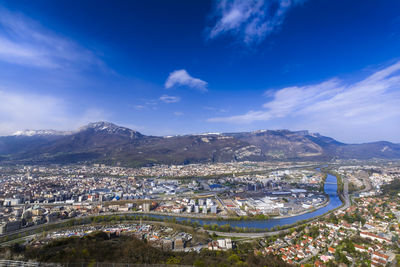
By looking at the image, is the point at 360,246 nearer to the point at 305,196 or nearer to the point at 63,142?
the point at 305,196

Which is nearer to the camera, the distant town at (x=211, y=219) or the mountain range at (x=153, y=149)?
the distant town at (x=211, y=219)

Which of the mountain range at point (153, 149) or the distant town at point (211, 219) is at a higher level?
the mountain range at point (153, 149)

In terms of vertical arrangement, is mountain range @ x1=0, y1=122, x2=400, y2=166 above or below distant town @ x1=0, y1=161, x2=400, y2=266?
above

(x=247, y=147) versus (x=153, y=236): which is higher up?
(x=247, y=147)

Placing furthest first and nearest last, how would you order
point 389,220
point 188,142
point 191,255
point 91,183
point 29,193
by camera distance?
point 188,142 < point 91,183 < point 29,193 < point 389,220 < point 191,255

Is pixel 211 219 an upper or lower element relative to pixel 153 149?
lower

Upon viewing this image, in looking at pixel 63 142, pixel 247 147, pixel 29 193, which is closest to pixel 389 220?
pixel 29 193

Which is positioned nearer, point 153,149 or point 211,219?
point 211,219

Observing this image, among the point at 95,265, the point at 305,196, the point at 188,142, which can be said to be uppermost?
the point at 188,142
